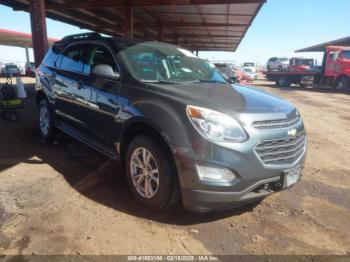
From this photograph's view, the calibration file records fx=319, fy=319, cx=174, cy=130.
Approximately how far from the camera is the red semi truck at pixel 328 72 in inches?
874

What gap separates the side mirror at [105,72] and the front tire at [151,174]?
91 cm

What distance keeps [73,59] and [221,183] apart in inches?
131

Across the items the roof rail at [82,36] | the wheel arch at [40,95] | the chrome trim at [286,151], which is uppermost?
the roof rail at [82,36]

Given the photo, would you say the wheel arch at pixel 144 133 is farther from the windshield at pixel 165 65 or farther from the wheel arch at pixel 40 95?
the wheel arch at pixel 40 95

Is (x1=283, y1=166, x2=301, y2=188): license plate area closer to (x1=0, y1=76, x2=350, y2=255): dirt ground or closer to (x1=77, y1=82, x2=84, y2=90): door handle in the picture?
(x1=0, y1=76, x2=350, y2=255): dirt ground

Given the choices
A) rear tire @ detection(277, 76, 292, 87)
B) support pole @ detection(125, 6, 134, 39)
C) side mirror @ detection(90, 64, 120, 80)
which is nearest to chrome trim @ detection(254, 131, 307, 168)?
side mirror @ detection(90, 64, 120, 80)

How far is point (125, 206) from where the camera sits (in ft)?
11.9

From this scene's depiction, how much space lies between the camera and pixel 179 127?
3057 mm

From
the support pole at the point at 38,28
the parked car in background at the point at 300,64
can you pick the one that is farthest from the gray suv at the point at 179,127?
the parked car in background at the point at 300,64

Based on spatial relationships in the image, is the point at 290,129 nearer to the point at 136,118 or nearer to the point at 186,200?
the point at 186,200

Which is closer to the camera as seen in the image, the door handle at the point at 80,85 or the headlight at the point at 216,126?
the headlight at the point at 216,126

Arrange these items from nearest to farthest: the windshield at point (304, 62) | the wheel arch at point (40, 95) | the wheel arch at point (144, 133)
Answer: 1. the wheel arch at point (144, 133)
2. the wheel arch at point (40, 95)
3. the windshield at point (304, 62)

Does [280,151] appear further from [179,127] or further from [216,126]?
[179,127]

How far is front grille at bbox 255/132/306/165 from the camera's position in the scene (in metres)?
3.06
